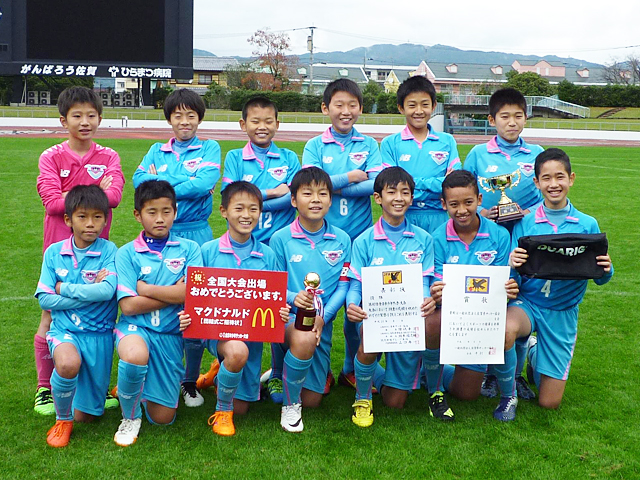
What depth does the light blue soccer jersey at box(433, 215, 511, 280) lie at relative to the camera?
392 cm

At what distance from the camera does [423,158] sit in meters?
4.35

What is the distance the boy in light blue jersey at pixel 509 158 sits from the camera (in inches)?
167

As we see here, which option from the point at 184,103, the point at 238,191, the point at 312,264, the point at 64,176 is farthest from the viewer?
the point at 184,103

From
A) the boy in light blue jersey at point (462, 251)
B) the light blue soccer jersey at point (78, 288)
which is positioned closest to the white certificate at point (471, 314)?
the boy in light blue jersey at point (462, 251)

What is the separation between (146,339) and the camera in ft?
11.7

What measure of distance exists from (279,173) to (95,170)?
113 cm

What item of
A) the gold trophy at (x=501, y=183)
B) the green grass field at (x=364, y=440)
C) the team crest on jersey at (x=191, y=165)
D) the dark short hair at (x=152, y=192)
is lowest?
the green grass field at (x=364, y=440)

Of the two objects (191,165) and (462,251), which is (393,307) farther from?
(191,165)

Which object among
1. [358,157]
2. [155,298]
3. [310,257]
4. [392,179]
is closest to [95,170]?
[155,298]

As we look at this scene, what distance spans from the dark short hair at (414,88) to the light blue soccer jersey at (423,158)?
0.22m

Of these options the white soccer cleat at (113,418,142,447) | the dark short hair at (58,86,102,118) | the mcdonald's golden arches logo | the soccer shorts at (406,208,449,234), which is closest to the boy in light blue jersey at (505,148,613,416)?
the soccer shorts at (406,208,449,234)

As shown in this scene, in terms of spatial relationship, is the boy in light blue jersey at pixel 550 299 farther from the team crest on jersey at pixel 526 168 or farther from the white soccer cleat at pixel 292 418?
the white soccer cleat at pixel 292 418

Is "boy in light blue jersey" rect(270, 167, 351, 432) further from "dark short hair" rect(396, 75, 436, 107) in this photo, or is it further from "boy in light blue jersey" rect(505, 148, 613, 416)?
"boy in light blue jersey" rect(505, 148, 613, 416)

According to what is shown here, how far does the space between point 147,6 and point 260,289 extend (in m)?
27.0
